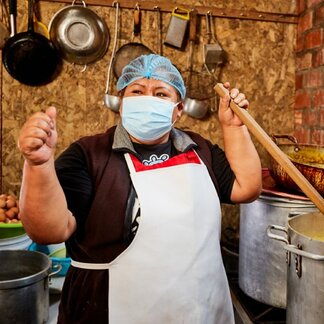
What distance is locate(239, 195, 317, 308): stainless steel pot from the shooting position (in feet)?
4.97

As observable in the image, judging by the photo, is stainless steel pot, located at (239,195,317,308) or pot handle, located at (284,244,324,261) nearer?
pot handle, located at (284,244,324,261)

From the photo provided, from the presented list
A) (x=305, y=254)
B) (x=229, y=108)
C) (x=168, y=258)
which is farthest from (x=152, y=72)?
(x=305, y=254)

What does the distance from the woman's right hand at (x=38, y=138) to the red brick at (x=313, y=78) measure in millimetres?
1722

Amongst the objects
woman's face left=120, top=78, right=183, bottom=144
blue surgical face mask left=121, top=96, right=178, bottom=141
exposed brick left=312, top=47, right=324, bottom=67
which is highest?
exposed brick left=312, top=47, right=324, bottom=67

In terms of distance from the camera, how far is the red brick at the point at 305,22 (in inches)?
84.0

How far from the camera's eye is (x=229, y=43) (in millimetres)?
2254

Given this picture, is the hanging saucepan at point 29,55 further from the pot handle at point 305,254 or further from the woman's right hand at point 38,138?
the pot handle at point 305,254

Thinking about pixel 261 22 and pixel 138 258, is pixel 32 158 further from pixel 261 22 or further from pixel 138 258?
pixel 261 22

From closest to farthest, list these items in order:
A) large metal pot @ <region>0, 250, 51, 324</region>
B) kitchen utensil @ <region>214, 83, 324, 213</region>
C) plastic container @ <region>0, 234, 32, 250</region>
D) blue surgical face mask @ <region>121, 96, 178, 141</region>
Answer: kitchen utensil @ <region>214, 83, 324, 213</region> < blue surgical face mask @ <region>121, 96, 178, 141</region> < large metal pot @ <region>0, 250, 51, 324</region> < plastic container @ <region>0, 234, 32, 250</region>

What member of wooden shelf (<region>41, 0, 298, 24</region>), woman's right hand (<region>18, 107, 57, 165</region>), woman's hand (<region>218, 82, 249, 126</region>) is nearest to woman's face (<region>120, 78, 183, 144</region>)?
woman's hand (<region>218, 82, 249, 126</region>)

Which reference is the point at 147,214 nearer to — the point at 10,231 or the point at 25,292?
the point at 25,292

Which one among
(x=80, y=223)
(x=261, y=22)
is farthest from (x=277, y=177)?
(x=261, y=22)

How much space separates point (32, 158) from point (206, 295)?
651 mm

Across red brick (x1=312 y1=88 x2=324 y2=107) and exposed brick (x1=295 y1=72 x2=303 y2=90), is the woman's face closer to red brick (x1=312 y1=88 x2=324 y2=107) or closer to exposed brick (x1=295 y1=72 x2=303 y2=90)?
red brick (x1=312 y1=88 x2=324 y2=107)
